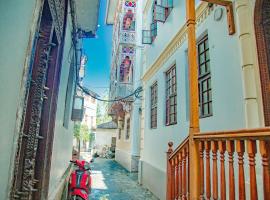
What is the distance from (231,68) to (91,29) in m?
4.11

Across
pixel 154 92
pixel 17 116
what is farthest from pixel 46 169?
pixel 154 92

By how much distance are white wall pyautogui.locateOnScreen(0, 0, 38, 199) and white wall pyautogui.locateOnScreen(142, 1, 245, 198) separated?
2648 mm

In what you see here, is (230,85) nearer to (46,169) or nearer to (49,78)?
(49,78)

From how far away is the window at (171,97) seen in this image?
5.55 meters

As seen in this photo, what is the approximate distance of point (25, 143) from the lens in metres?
2.09

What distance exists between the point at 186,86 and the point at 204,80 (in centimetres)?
69

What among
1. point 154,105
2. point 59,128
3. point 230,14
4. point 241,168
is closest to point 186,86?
point 230,14

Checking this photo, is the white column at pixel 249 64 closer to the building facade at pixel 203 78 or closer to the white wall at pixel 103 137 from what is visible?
the building facade at pixel 203 78

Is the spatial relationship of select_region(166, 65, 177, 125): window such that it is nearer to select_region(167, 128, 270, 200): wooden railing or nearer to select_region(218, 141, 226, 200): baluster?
select_region(167, 128, 270, 200): wooden railing

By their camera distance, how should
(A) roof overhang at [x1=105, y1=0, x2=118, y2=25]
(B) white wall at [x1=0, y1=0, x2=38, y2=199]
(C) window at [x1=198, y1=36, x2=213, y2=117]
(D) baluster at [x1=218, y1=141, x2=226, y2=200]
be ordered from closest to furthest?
(B) white wall at [x1=0, y1=0, x2=38, y2=199] < (D) baluster at [x1=218, y1=141, x2=226, y2=200] < (C) window at [x1=198, y1=36, x2=213, y2=117] < (A) roof overhang at [x1=105, y1=0, x2=118, y2=25]

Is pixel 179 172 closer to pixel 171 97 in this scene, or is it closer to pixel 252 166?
pixel 252 166

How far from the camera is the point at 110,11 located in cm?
1722

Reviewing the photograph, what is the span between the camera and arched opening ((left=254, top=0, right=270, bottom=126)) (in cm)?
271

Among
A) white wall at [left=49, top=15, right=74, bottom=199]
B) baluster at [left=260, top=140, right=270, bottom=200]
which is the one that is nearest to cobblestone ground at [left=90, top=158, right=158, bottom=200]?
white wall at [left=49, top=15, right=74, bottom=199]
